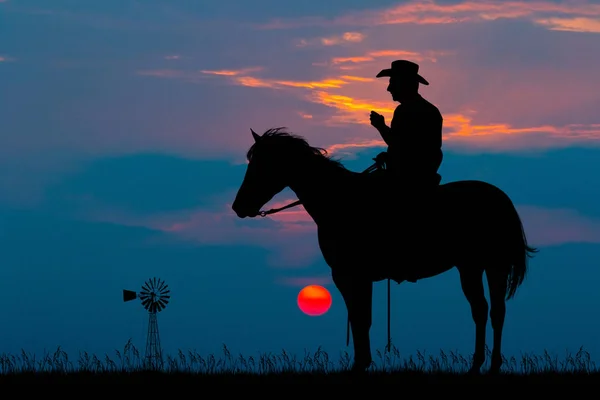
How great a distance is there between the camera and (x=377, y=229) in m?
13.9

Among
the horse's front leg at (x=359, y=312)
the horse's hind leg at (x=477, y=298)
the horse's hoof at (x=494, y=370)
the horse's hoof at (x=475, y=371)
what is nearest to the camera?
the horse's front leg at (x=359, y=312)

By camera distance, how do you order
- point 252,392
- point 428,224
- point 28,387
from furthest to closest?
point 428,224
point 28,387
point 252,392

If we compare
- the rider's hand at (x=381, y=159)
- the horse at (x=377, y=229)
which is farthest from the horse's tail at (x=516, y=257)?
the rider's hand at (x=381, y=159)

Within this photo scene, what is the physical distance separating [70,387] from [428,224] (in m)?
6.24

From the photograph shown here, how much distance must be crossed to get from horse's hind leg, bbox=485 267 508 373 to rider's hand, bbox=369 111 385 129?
134 inches

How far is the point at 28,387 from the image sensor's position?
40.7 feet

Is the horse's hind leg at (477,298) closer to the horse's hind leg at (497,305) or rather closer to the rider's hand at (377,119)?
the horse's hind leg at (497,305)

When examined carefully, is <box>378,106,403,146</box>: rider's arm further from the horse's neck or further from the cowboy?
the horse's neck

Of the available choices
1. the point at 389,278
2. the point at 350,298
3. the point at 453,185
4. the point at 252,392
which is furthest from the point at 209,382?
the point at 453,185

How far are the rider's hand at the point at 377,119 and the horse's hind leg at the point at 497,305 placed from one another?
3412 mm

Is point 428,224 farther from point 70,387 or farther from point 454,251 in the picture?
point 70,387

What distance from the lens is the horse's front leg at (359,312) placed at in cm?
1315

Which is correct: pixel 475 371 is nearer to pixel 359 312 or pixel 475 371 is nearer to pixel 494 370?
pixel 494 370

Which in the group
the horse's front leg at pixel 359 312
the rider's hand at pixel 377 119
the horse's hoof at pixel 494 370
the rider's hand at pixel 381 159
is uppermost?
the rider's hand at pixel 377 119
